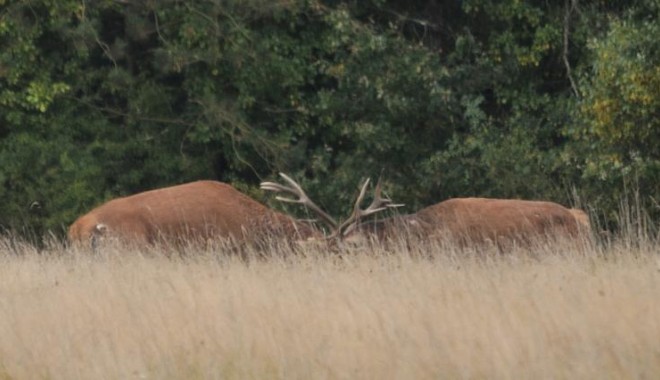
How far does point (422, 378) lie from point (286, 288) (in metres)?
2.42

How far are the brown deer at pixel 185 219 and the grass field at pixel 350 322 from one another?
440cm

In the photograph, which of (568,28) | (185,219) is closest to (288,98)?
(568,28)

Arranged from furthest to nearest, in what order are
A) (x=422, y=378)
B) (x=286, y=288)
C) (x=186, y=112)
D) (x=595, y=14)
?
(x=186, y=112)
(x=595, y=14)
(x=286, y=288)
(x=422, y=378)

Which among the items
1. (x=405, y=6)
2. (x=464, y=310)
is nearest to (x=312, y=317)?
(x=464, y=310)

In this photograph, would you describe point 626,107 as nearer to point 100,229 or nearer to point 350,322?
point 100,229

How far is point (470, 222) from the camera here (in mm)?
14727

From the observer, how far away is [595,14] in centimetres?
1880

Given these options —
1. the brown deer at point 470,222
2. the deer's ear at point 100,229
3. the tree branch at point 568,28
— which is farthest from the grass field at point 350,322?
the tree branch at point 568,28

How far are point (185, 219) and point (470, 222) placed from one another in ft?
8.94

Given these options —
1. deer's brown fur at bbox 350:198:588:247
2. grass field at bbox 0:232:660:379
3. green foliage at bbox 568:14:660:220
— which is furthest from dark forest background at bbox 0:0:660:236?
grass field at bbox 0:232:660:379

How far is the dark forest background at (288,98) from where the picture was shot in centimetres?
1883

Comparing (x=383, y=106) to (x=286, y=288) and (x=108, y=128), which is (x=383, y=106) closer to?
(x=108, y=128)

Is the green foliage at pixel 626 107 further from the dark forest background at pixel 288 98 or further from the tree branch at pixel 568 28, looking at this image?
the tree branch at pixel 568 28

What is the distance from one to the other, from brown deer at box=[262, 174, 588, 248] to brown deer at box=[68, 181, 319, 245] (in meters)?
0.35
